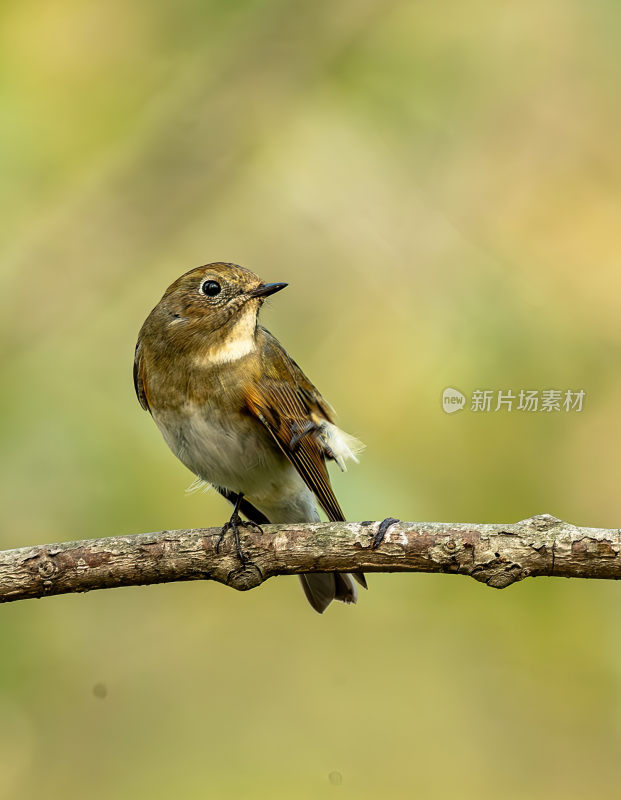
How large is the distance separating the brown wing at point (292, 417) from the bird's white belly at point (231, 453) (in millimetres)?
92

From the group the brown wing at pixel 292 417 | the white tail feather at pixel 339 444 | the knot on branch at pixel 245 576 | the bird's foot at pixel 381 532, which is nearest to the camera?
the bird's foot at pixel 381 532

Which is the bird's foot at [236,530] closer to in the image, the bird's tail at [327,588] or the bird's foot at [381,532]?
the bird's foot at [381,532]

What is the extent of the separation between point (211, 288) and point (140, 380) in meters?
0.50

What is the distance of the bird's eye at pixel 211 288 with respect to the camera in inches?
152

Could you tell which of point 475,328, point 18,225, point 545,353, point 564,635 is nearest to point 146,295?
point 18,225

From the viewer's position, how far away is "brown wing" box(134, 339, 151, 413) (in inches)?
155

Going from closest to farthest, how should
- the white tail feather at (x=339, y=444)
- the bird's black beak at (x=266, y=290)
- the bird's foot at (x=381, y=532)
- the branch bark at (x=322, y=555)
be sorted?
the branch bark at (x=322, y=555), the bird's foot at (x=381, y=532), the bird's black beak at (x=266, y=290), the white tail feather at (x=339, y=444)

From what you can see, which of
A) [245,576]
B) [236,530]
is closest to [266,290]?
[236,530]

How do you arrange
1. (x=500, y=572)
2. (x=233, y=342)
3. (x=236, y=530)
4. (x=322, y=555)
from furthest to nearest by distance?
1. (x=233, y=342)
2. (x=236, y=530)
3. (x=322, y=555)
4. (x=500, y=572)

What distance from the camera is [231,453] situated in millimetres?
3699

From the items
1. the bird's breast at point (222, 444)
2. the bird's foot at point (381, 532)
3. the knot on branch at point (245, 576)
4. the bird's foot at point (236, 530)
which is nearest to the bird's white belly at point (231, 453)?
the bird's breast at point (222, 444)

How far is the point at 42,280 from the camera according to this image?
4.51 m

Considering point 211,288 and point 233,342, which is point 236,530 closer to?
point 233,342

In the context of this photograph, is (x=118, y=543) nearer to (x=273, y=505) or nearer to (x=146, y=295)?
(x=273, y=505)
